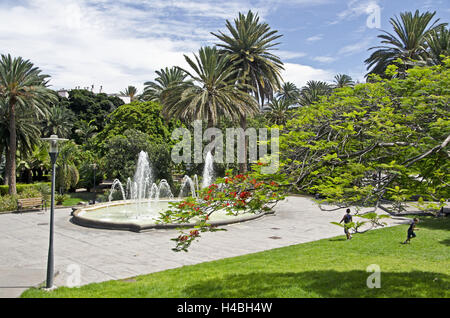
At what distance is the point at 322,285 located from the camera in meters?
7.99

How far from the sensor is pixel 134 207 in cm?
2445

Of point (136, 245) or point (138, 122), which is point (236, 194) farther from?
point (138, 122)

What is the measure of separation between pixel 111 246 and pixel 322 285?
8793 millimetres

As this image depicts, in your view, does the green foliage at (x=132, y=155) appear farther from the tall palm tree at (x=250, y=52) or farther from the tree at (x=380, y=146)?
the tree at (x=380, y=146)

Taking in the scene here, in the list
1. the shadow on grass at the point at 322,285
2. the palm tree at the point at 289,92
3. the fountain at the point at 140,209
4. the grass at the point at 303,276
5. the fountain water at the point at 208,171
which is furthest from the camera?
the palm tree at the point at 289,92

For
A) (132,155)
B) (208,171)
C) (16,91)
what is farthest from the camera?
(208,171)

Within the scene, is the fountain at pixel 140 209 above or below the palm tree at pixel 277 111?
below

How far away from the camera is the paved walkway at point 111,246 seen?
10516 mm

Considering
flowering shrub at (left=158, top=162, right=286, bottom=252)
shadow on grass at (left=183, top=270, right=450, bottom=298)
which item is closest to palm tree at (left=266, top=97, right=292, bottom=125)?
shadow on grass at (left=183, top=270, right=450, bottom=298)

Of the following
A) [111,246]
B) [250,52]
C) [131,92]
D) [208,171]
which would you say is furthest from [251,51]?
[131,92]

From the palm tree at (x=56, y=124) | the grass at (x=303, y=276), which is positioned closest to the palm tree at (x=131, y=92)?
the palm tree at (x=56, y=124)

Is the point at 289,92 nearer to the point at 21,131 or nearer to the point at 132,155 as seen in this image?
the point at 132,155

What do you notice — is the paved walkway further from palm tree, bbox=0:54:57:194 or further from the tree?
palm tree, bbox=0:54:57:194
